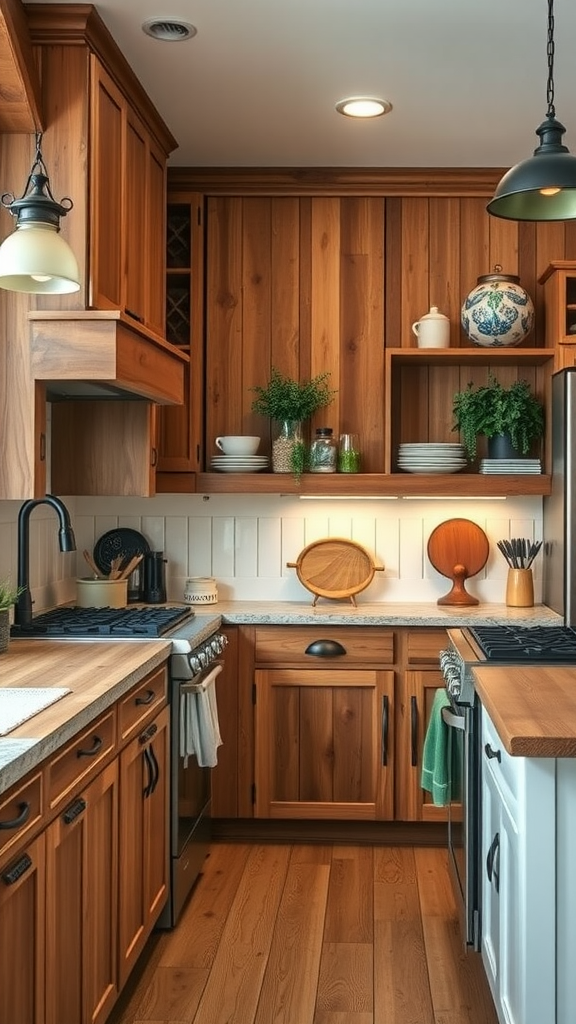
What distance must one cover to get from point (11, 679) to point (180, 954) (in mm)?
1121

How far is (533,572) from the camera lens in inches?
178

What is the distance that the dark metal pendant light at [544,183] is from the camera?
7.38 feet

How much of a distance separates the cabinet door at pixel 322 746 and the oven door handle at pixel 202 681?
532mm

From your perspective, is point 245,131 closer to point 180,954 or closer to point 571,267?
point 571,267

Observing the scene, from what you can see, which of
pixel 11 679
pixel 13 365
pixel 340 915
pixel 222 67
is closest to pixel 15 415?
pixel 13 365

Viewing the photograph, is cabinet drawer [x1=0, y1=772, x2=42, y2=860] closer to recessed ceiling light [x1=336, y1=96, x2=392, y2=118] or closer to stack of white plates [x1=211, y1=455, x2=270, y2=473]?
stack of white plates [x1=211, y1=455, x2=270, y2=473]

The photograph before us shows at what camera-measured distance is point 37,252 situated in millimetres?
2301

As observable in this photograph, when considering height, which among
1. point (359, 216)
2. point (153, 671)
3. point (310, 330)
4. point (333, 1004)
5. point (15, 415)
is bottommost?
point (333, 1004)

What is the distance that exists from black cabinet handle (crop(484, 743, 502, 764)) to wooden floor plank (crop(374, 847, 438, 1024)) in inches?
30.3

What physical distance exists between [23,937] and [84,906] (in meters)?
0.42

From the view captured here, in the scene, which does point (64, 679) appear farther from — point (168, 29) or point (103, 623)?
point (168, 29)

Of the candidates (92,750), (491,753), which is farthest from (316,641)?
(92,750)

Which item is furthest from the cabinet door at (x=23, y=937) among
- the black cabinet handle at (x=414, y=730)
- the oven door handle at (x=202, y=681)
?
the black cabinet handle at (x=414, y=730)

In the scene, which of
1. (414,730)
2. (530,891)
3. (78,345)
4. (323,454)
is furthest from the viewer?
(323,454)
